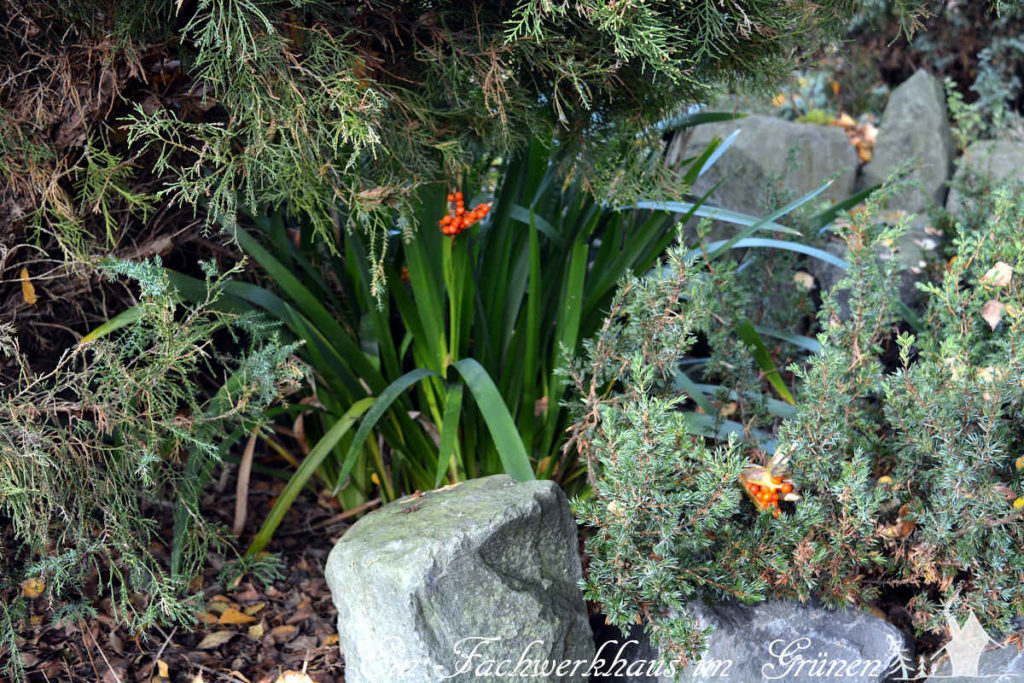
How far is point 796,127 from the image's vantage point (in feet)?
14.9

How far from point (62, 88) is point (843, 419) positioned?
179cm

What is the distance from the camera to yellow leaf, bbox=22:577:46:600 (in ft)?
6.00

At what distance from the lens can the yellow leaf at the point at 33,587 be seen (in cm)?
183

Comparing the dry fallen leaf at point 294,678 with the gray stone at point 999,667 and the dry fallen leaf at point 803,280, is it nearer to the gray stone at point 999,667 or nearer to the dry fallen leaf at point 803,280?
the gray stone at point 999,667

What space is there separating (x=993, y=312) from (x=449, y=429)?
127 centimetres

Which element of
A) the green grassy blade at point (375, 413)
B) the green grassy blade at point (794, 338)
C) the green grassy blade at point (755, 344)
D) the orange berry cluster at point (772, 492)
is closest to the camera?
the orange berry cluster at point (772, 492)

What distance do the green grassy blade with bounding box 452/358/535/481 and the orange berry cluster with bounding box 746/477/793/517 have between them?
48 cm

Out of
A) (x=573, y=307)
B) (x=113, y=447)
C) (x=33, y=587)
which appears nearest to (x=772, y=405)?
(x=573, y=307)

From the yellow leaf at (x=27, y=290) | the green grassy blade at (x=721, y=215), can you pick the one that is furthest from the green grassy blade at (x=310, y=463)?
the green grassy blade at (x=721, y=215)

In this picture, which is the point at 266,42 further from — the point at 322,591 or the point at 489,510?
the point at 322,591

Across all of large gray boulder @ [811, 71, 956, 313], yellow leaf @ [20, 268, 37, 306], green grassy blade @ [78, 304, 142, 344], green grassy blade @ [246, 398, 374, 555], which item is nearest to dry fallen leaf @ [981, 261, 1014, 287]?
green grassy blade @ [246, 398, 374, 555]

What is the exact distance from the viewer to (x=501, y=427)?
1914 millimetres

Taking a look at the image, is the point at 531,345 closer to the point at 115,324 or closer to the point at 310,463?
the point at 310,463

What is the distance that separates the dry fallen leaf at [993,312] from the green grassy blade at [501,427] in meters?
1.09
